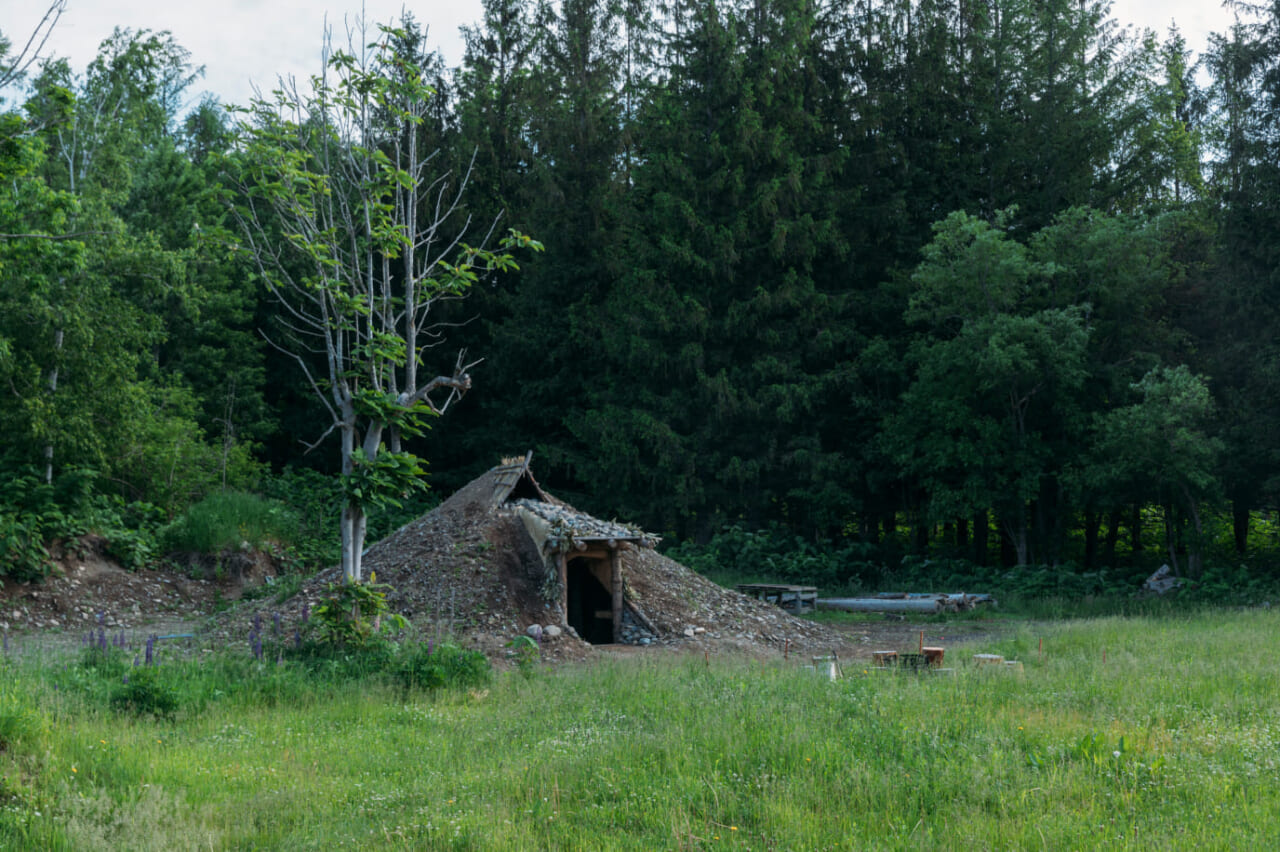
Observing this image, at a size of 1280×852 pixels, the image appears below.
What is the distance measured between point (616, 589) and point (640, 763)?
26.1ft

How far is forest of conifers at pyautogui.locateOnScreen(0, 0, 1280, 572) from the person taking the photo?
19.0m

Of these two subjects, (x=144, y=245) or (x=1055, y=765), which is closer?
(x=1055, y=765)

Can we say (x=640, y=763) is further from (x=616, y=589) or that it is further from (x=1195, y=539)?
(x=1195, y=539)

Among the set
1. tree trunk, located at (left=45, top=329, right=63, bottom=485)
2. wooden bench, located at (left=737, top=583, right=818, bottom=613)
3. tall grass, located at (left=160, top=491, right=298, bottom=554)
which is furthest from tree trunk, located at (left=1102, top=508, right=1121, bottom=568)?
tree trunk, located at (left=45, top=329, right=63, bottom=485)

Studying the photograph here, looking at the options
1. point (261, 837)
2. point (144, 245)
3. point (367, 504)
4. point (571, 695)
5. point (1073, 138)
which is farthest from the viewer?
point (1073, 138)

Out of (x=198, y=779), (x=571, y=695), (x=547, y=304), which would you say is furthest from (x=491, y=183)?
(x=198, y=779)

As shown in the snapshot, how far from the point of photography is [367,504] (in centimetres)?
962

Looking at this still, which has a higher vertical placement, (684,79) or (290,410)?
(684,79)

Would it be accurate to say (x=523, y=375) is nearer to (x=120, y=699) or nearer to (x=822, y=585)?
(x=822, y=585)

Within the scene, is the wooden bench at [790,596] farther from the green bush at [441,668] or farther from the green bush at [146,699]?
the green bush at [146,699]

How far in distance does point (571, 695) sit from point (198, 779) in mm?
3320

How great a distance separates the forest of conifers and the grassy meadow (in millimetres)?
10152

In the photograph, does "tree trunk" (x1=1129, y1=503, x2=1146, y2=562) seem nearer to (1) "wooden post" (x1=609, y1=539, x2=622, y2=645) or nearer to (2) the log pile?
(2) the log pile

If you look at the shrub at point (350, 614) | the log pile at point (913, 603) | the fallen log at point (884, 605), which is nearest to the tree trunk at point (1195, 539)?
the log pile at point (913, 603)
